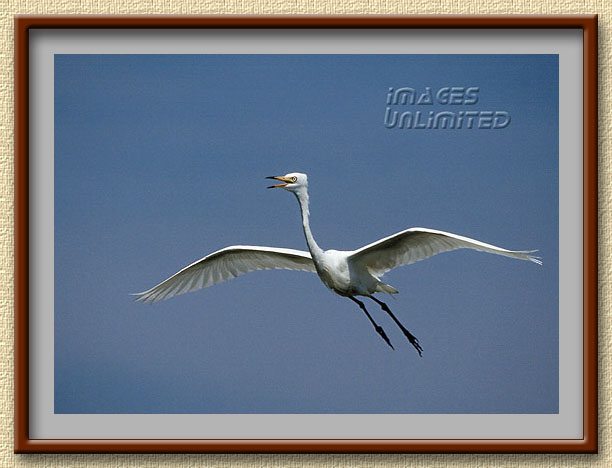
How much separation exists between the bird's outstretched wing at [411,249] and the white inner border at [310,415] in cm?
19

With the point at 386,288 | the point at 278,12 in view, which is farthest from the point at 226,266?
the point at 278,12

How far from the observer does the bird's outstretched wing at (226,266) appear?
6.23 feet

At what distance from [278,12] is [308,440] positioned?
3.28ft

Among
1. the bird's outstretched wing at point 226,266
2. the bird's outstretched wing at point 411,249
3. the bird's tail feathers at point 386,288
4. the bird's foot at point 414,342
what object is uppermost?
the bird's outstretched wing at point 411,249

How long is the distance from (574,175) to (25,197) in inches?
51.0

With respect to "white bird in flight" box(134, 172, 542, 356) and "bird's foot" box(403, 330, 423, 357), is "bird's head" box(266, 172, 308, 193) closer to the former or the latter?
"white bird in flight" box(134, 172, 542, 356)

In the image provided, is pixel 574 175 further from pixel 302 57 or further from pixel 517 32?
pixel 302 57

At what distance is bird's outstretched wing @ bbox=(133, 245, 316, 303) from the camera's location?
1.90 metres

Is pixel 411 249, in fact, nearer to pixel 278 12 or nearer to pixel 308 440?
pixel 308 440

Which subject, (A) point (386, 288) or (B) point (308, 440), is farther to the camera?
(A) point (386, 288)

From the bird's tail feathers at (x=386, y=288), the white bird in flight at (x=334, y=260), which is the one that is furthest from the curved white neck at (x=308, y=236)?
the bird's tail feathers at (x=386, y=288)

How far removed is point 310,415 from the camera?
6.13ft

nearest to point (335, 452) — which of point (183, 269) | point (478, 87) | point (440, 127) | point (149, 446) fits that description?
point (149, 446)

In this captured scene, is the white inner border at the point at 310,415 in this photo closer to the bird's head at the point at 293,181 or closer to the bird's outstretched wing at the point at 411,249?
the bird's outstretched wing at the point at 411,249
